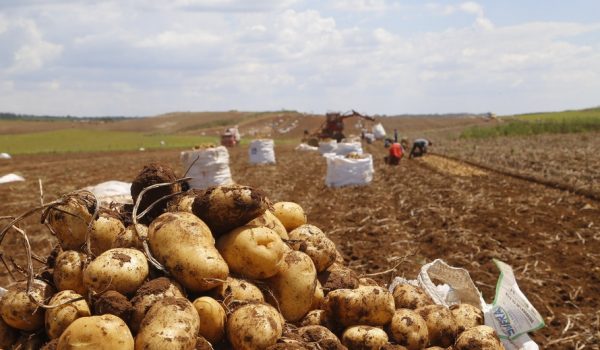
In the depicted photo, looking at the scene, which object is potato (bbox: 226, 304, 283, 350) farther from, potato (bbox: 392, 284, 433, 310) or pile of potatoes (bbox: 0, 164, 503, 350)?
potato (bbox: 392, 284, 433, 310)

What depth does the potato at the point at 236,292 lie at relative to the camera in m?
3.28

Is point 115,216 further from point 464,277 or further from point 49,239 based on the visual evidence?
point 49,239

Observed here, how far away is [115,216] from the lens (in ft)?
12.2

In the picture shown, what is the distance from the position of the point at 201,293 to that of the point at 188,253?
1.05ft

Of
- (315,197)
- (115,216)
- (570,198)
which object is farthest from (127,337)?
(570,198)

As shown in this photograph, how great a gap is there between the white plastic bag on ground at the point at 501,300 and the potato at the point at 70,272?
2.54m

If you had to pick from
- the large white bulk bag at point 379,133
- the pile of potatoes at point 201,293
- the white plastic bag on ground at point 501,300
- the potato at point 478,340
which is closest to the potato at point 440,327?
the pile of potatoes at point 201,293

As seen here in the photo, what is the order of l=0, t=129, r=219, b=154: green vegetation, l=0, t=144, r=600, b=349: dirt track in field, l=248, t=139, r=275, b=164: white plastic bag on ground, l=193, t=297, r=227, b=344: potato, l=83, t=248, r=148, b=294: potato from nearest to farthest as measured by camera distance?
1. l=83, t=248, r=148, b=294: potato
2. l=193, t=297, r=227, b=344: potato
3. l=0, t=144, r=600, b=349: dirt track in field
4. l=248, t=139, r=275, b=164: white plastic bag on ground
5. l=0, t=129, r=219, b=154: green vegetation

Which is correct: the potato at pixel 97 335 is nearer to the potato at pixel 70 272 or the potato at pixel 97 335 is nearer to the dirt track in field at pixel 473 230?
the potato at pixel 70 272

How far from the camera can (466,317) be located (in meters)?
3.90

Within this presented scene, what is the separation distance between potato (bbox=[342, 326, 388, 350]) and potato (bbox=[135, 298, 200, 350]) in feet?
3.41

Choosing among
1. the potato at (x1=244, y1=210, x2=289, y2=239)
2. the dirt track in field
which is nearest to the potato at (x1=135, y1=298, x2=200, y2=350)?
the potato at (x1=244, y1=210, x2=289, y2=239)

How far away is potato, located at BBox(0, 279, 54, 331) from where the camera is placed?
10.3 feet

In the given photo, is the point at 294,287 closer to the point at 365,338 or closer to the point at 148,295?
the point at 365,338
